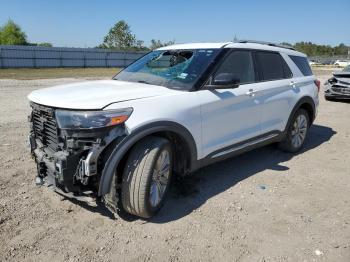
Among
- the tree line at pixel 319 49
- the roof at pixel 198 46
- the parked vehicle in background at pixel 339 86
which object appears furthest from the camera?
the tree line at pixel 319 49

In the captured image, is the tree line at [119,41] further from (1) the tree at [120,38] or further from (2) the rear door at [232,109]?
(2) the rear door at [232,109]

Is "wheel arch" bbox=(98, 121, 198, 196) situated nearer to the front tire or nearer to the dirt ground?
the front tire

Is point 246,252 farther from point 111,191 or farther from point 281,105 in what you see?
point 281,105

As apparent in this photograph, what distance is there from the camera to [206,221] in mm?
3982

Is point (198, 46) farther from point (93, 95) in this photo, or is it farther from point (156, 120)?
point (93, 95)

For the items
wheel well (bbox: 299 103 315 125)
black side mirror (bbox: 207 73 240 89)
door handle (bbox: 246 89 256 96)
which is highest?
black side mirror (bbox: 207 73 240 89)

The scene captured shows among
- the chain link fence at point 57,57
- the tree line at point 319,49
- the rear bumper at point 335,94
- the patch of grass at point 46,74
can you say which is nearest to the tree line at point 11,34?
the chain link fence at point 57,57

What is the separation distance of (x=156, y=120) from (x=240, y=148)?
168cm

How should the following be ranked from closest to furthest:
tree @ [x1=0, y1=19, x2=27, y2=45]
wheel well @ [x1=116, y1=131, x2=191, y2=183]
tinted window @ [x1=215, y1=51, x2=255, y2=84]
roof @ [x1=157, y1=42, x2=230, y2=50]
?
wheel well @ [x1=116, y1=131, x2=191, y2=183] < tinted window @ [x1=215, y1=51, x2=255, y2=84] < roof @ [x1=157, y1=42, x2=230, y2=50] < tree @ [x1=0, y1=19, x2=27, y2=45]

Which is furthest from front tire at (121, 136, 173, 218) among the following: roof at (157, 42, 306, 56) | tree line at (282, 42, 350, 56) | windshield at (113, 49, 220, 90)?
tree line at (282, 42, 350, 56)

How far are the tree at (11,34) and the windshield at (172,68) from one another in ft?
263

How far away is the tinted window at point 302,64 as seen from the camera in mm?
6394

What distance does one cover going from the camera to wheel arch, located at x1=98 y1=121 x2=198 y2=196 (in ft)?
11.3

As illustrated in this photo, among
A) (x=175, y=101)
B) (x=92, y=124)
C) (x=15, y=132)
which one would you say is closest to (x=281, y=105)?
(x=175, y=101)
